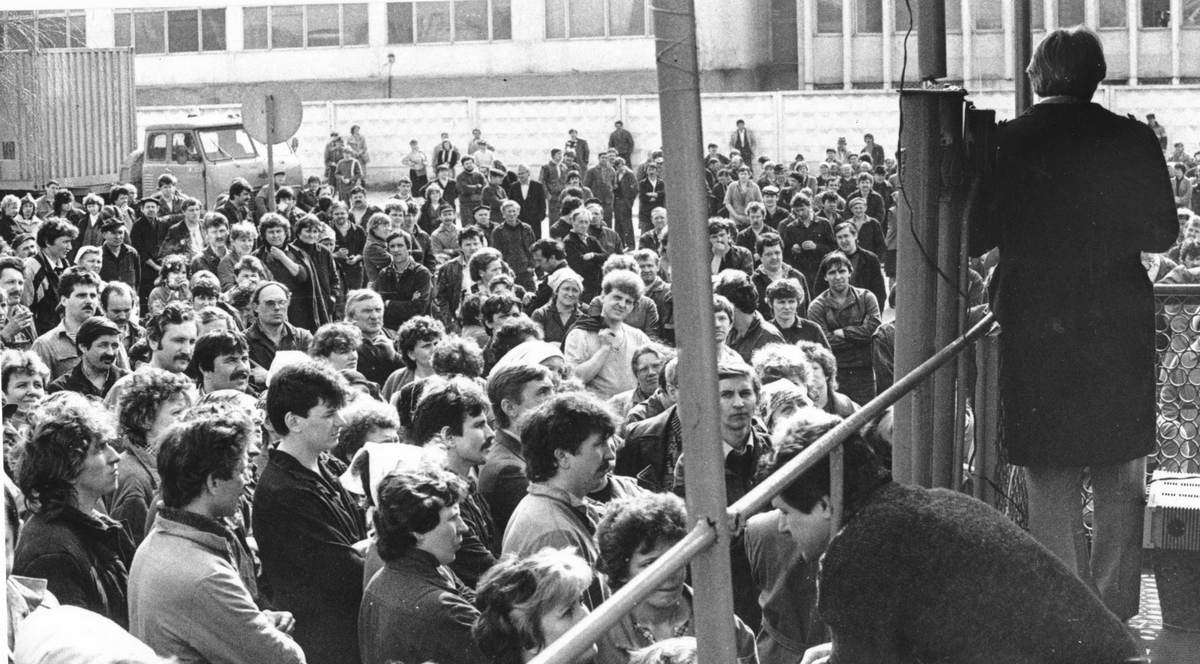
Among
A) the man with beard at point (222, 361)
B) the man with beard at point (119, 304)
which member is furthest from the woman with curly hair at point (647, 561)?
the man with beard at point (119, 304)

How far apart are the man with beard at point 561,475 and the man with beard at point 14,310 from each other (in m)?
5.50

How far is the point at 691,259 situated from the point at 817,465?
3.21 feet

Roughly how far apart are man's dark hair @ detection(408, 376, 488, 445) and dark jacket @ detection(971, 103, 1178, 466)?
176 cm

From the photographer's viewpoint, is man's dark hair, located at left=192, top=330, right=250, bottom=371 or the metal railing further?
man's dark hair, located at left=192, top=330, right=250, bottom=371

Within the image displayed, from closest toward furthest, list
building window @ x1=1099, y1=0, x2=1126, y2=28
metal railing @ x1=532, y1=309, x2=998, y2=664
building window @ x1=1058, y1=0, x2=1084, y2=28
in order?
metal railing @ x1=532, y1=309, x2=998, y2=664 < building window @ x1=1058, y1=0, x2=1084, y2=28 < building window @ x1=1099, y1=0, x2=1126, y2=28

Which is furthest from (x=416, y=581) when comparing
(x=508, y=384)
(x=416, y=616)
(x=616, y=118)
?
(x=616, y=118)

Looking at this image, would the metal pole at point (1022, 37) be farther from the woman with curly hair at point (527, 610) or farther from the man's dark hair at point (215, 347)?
the man's dark hair at point (215, 347)

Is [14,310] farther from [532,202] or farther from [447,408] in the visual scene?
[532,202]

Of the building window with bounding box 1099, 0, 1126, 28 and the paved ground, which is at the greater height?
the building window with bounding box 1099, 0, 1126, 28

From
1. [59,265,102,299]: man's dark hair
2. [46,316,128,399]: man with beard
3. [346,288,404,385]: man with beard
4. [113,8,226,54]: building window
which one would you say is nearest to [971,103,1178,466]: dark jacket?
[46,316,128,399]: man with beard

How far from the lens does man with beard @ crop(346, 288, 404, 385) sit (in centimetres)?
983

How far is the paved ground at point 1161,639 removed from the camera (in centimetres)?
541

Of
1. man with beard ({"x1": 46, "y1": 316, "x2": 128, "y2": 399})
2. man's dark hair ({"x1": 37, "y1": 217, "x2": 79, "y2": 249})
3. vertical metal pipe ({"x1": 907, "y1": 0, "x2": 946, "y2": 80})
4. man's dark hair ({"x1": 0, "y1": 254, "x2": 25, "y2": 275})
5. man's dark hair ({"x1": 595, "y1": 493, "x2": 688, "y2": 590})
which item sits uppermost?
vertical metal pipe ({"x1": 907, "y1": 0, "x2": 946, "y2": 80})

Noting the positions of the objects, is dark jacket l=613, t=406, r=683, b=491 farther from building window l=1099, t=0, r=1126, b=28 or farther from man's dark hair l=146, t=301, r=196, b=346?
building window l=1099, t=0, r=1126, b=28
